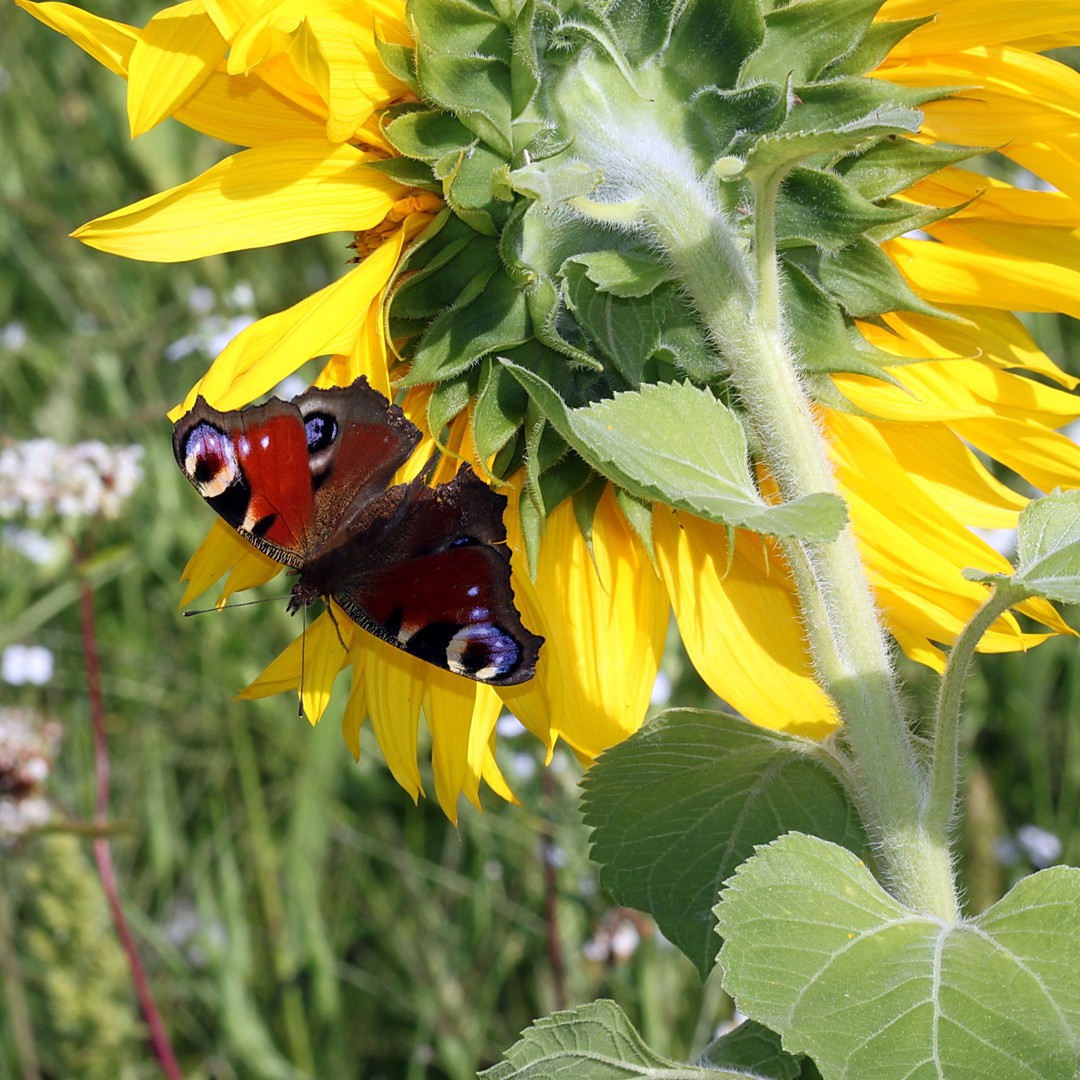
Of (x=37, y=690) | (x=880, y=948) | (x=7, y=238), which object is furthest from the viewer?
(x=7, y=238)

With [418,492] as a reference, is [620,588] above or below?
below

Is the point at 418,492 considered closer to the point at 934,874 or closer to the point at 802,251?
the point at 802,251

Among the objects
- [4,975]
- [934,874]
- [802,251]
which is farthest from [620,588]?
[4,975]

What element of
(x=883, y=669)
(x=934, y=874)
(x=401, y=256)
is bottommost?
(x=934, y=874)

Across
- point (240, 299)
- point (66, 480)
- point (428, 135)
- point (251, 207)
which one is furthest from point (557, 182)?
point (240, 299)

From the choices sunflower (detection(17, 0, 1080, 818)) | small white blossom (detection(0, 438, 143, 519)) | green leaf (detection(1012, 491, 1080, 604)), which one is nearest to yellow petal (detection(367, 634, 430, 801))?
sunflower (detection(17, 0, 1080, 818))

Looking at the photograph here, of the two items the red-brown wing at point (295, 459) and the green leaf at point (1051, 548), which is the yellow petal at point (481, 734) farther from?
the green leaf at point (1051, 548)

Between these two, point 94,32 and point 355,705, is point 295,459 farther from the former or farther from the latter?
point 94,32

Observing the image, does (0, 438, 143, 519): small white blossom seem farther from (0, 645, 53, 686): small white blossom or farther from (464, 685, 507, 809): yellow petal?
(464, 685, 507, 809): yellow petal
